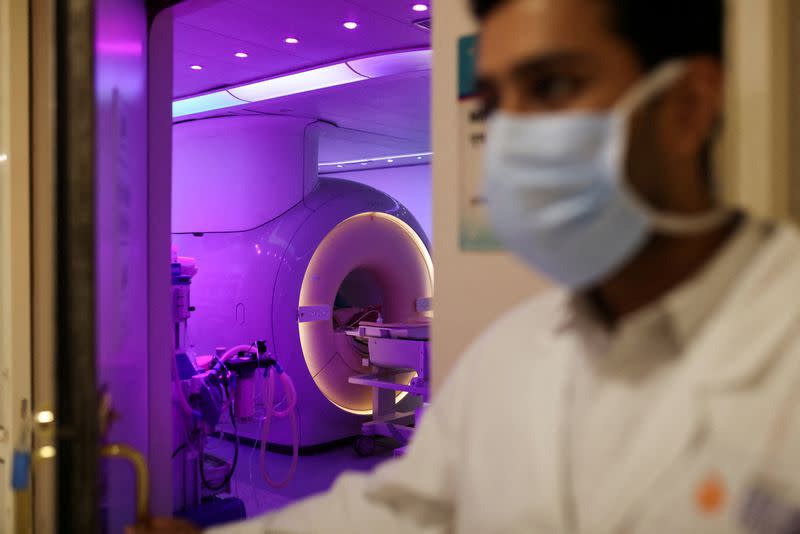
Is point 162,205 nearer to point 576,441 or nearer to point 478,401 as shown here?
point 478,401

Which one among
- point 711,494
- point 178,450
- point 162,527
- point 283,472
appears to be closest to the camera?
point 711,494

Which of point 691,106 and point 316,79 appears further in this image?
point 316,79

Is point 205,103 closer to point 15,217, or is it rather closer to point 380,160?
point 15,217

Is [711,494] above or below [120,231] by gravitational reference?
below

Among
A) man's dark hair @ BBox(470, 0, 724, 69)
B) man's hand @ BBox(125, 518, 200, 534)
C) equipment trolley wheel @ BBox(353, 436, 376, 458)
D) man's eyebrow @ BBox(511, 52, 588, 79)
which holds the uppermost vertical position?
man's dark hair @ BBox(470, 0, 724, 69)

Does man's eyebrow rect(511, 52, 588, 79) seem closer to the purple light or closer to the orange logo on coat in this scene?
the orange logo on coat

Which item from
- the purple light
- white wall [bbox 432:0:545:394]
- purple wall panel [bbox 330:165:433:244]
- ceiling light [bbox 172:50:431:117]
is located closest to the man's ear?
white wall [bbox 432:0:545:394]

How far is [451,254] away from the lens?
1439 millimetres

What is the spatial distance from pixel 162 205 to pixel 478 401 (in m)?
1.92

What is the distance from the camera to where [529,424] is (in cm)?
98

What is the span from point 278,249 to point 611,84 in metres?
4.41

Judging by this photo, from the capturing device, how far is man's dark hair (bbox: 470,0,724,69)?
838 millimetres

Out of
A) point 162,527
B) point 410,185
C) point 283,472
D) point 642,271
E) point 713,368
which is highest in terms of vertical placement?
point 410,185

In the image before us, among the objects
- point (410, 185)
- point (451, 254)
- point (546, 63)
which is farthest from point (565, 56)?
point (410, 185)
